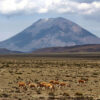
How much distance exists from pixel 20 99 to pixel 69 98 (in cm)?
320

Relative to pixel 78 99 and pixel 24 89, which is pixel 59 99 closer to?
pixel 78 99

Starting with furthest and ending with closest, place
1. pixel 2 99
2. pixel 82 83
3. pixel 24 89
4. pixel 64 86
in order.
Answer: pixel 82 83
pixel 64 86
pixel 24 89
pixel 2 99

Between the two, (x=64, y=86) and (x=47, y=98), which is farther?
(x=64, y=86)

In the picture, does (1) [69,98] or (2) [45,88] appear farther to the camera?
(2) [45,88]

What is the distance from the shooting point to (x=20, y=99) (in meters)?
19.3

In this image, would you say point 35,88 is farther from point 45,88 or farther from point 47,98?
point 47,98

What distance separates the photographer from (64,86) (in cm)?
2673

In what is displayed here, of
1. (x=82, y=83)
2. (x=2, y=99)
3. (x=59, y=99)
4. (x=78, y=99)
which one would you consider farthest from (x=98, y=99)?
(x=82, y=83)

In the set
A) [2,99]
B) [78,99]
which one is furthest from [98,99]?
[2,99]

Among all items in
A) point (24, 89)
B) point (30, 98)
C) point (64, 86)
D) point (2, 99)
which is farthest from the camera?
point (64, 86)

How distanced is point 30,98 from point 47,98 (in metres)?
1.12

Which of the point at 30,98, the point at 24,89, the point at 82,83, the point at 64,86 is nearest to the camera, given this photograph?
the point at 30,98

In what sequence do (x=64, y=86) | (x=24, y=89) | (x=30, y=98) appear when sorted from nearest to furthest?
1. (x=30, y=98)
2. (x=24, y=89)
3. (x=64, y=86)

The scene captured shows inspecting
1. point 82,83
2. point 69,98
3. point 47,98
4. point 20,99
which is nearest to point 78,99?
point 69,98
